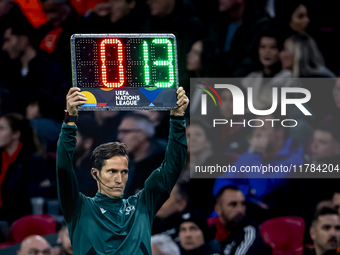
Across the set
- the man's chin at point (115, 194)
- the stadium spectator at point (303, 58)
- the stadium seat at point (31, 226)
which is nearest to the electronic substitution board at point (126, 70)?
the man's chin at point (115, 194)

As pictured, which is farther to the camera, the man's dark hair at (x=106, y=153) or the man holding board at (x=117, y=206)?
the man's dark hair at (x=106, y=153)

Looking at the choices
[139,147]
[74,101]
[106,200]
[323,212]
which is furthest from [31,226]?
[323,212]

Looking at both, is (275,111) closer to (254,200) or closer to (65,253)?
(254,200)

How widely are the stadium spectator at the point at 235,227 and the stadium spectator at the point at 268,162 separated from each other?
0.09 meters

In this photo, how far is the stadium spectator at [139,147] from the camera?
14.0 feet

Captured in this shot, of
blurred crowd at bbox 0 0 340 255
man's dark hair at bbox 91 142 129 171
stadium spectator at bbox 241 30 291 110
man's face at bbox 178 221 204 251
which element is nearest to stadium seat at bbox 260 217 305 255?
blurred crowd at bbox 0 0 340 255

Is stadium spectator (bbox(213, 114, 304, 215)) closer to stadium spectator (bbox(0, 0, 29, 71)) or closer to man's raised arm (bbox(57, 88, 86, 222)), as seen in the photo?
man's raised arm (bbox(57, 88, 86, 222))

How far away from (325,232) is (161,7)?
8.90 feet

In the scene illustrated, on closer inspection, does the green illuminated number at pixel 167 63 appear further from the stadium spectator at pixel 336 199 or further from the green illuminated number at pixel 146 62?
the stadium spectator at pixel 336 199

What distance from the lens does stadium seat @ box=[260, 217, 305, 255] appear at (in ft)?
14.0

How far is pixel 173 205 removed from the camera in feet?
14.1

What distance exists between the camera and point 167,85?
3383 mm

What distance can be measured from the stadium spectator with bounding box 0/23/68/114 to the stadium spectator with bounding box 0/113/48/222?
19cm

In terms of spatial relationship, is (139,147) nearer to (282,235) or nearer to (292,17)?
(282,235)
